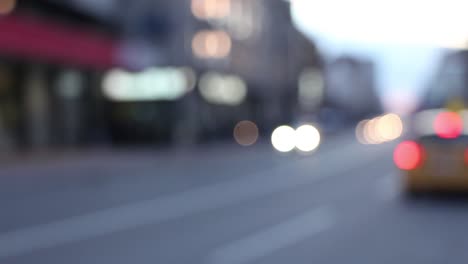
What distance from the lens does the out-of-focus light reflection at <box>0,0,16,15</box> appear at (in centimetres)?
2633

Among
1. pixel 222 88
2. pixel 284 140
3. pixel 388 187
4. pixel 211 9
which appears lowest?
pixel 284 140

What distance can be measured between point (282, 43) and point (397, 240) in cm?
6703

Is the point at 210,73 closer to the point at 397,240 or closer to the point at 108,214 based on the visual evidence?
the point at 108,214

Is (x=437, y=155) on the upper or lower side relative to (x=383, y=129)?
upper

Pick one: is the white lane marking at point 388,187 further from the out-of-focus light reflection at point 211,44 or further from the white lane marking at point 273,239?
the out-of-focus light reflection at point 211,44

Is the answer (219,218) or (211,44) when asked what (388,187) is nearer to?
(219,218)

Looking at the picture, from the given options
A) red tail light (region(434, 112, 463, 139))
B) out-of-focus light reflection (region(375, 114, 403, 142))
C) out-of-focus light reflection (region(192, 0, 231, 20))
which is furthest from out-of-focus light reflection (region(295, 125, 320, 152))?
out-of-focus light reflection (region(375, 114, 403, 142))

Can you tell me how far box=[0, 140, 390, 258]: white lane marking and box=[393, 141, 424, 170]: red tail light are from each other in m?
3.03

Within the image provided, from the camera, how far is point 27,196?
1669cm

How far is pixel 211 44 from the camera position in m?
50.4

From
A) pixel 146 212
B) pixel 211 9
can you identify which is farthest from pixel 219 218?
pixel 211 9

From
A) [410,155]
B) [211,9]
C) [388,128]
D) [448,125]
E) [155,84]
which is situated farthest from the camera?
[388,128]

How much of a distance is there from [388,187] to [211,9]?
3369 centimetres

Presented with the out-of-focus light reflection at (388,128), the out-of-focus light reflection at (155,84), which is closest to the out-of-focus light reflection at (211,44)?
the out-of-focus light reflection at (155,84)
